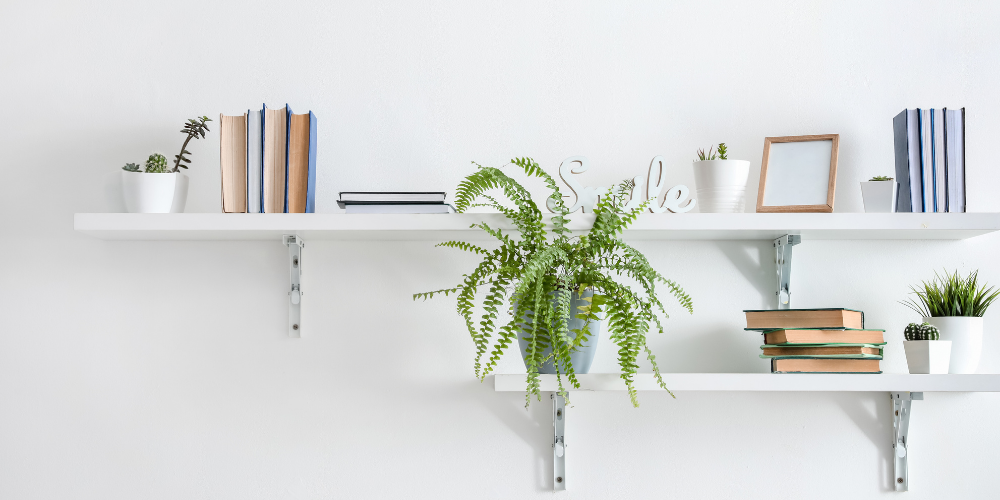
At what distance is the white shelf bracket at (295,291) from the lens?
57.6 inches

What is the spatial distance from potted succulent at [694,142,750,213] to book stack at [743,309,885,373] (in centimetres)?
22

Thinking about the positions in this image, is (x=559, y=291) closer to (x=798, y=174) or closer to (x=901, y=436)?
(x=798, y=174)

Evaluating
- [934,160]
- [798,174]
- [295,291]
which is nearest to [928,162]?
[934,160]

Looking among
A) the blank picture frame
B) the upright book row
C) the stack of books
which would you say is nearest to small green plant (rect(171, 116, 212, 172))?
the upright book row

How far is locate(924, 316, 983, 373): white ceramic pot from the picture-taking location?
1.33 metres

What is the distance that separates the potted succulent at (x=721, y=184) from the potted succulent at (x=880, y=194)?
8.7 inches

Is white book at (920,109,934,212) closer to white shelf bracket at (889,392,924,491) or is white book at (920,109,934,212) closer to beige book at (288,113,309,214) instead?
white shelf bracket at (889,392,924,491)

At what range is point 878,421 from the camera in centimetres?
145

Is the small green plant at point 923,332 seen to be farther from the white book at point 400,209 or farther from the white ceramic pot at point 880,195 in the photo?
the white book at point 400,209

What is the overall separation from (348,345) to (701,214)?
29.4 inches

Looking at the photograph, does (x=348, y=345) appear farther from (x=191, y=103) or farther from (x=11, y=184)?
(x=11, y=184)

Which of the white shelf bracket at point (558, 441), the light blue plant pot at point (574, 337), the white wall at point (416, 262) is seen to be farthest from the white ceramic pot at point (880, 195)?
the white shelf bracket at point (558, 441)

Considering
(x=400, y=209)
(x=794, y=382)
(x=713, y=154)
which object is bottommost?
(x=794, y=382)

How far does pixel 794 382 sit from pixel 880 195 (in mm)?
385
